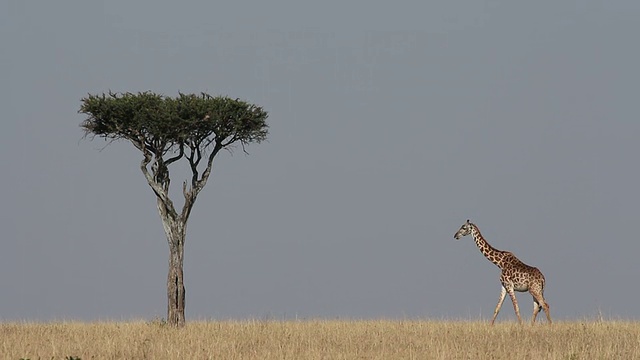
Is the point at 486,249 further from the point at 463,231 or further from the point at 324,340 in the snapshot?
the point at 324,340

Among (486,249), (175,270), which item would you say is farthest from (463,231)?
(175,270)

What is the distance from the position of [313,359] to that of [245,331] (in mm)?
6707

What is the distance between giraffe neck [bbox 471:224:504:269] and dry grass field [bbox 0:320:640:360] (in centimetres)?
256

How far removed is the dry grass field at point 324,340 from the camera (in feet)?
63.6

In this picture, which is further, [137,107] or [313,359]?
[137,107]

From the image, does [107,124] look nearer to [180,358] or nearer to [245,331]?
[245,331]

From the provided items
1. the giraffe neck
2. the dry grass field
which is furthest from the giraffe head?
the dry grass field

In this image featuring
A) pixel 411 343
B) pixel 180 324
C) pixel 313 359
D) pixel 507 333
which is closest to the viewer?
pixel 313 359

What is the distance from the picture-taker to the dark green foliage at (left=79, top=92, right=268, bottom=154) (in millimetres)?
28922

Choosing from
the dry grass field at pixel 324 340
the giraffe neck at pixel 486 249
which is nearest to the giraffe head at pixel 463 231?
the giraffe neck at pixel 486 249

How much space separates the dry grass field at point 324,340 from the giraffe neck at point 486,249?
2.56m

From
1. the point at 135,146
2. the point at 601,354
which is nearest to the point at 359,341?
the point at 601,354

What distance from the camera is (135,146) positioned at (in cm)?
2962

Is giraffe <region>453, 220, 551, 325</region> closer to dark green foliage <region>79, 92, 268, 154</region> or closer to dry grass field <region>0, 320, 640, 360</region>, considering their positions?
dry grass field <region>0, 320, 640, 360</region>
